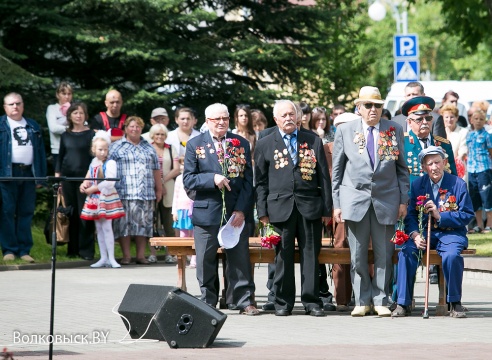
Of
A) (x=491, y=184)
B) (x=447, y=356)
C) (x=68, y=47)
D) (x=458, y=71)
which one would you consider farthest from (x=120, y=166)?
(x=458, y=71)

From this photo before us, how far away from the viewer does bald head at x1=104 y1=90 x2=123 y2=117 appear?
18.4 meters

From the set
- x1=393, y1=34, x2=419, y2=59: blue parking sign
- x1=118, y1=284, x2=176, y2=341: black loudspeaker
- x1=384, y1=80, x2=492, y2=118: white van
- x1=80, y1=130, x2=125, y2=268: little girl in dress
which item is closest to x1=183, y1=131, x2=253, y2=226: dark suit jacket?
x1=118, y1=284, x2=176, y2=341: black loudspeaker

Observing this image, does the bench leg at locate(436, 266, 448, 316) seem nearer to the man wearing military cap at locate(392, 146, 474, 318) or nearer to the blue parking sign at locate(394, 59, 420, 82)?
the man wearing military cap at locate(392, 146, 474, 318)

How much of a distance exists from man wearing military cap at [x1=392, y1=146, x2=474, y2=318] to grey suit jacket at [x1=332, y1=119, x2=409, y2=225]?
237mm

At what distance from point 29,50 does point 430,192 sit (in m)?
11.9

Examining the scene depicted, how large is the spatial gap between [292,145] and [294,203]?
60cm

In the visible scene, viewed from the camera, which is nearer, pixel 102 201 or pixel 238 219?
pixel 238 219

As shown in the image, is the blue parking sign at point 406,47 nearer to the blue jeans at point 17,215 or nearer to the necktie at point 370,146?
the blue jeans at point 17,215

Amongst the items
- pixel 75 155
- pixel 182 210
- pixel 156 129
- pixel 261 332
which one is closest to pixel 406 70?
pixel 156 129

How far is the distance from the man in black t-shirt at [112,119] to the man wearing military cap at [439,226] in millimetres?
7031

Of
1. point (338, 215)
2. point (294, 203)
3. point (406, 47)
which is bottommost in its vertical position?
point (338, 215)

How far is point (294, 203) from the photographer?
12250 mm

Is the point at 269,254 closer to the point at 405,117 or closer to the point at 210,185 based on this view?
the point at 210,185

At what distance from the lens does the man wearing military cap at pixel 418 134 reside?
12727mm
